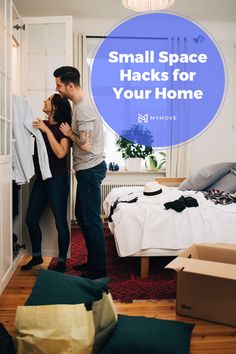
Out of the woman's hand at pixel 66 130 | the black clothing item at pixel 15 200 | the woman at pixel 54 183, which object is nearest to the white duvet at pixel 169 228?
the woman at pixel 54 183

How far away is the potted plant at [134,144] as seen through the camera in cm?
482

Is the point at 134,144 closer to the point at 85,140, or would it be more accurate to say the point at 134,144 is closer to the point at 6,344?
the point at 85,140

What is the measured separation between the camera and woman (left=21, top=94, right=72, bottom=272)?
8.21 ft

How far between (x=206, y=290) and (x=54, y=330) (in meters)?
0.87

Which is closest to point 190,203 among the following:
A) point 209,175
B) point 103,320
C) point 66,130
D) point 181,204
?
point 181,204

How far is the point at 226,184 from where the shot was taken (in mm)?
3346

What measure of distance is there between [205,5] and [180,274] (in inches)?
138

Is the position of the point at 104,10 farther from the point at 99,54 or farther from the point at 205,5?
the point at 205,5

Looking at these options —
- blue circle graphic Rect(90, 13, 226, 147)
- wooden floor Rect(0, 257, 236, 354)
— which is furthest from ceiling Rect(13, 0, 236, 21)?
wooden floor Rect(0, 257, 236, 354)

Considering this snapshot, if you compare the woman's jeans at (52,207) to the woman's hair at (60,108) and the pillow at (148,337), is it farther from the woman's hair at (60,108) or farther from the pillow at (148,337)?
the pillow at (148,337)

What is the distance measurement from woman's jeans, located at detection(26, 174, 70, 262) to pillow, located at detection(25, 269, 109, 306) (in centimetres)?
86

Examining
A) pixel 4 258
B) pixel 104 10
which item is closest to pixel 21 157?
pixel 4 258

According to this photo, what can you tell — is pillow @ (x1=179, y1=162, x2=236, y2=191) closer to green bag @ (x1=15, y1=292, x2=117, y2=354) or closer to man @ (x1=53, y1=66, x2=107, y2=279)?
man @ (x1=53, y1=66, x2=107, y2=279)

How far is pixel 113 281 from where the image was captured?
242cm
